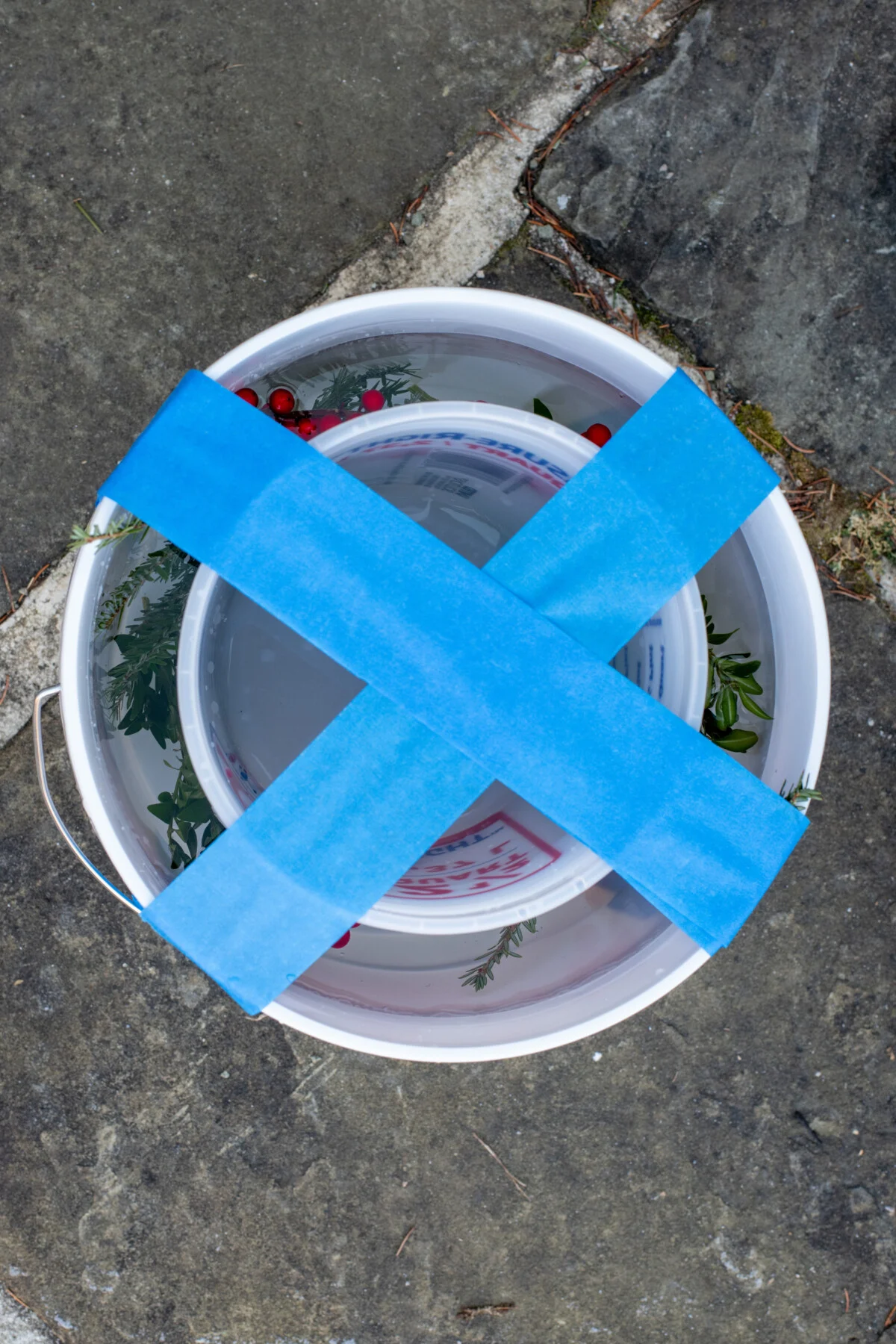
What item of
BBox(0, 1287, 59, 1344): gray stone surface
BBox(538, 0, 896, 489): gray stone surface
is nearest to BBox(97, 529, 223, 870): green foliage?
BBox(538, 0, 896, 489): gray stone surface

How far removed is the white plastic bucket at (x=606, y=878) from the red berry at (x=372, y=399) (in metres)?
0.06

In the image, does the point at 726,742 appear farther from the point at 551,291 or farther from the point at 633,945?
the point at 551,291

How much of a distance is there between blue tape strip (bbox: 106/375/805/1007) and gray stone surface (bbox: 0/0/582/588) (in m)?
0.80

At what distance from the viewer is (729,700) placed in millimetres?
944

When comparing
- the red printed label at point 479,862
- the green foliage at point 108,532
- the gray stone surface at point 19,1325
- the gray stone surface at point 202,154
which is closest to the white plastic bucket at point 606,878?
the green foliage at point 108,532

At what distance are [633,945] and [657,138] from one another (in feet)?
3.96

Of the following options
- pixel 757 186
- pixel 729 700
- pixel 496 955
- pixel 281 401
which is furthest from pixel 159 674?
pixel 757 186

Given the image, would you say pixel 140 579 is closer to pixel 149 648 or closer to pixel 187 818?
pixel 149 648

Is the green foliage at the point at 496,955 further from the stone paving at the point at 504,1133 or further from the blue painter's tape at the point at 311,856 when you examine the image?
the stone paving at the point at 504,1133

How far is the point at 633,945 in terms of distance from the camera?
919mm

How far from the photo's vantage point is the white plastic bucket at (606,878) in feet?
2.59

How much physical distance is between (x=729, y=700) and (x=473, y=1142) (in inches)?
38.7

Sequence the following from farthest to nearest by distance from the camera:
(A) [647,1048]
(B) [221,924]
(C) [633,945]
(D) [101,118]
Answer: (A) [647,1048]
(D) [101,118]
(C) [633,945]
(B) [221,924]

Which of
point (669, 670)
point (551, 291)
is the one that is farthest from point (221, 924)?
point (551, 291)
